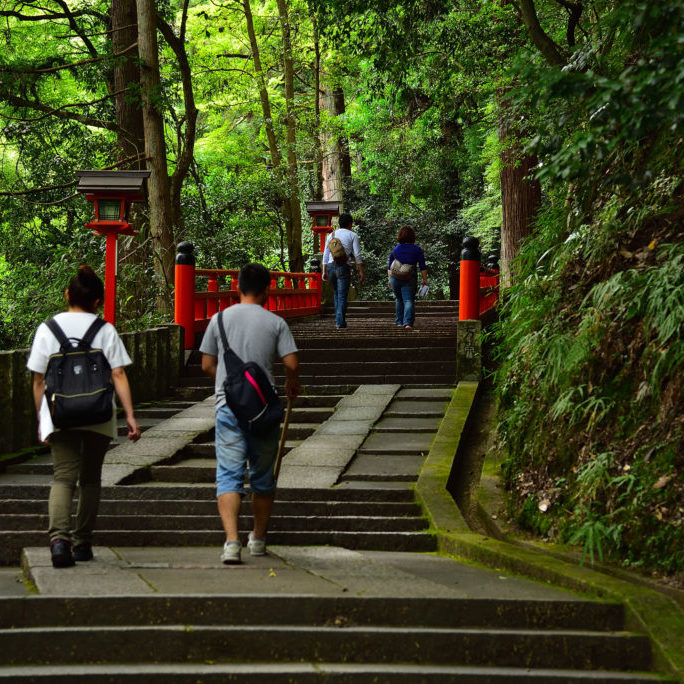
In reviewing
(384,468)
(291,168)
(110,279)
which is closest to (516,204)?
(110,279)

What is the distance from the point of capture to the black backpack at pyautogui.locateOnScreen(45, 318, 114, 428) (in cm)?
567

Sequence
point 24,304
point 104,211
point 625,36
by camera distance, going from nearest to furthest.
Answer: point 625,36 → point 104,211 → point 24,304

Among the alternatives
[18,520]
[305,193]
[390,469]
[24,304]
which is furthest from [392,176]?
[18,520]

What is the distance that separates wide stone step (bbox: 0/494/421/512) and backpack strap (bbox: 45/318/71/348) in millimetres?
1958

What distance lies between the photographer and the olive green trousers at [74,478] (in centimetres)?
571

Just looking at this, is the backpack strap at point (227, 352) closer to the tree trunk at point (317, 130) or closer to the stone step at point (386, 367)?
the stone step at point (386, 367)

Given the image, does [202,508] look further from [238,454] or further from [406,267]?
[406,267]

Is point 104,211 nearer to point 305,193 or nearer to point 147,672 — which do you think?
point 147,672

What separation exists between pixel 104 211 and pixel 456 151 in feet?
54.5

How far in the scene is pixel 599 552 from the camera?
19.2 ft

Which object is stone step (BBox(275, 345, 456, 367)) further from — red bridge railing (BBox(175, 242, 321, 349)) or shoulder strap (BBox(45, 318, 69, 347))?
shoulder strap (BBox(45, 318, 69, 347))

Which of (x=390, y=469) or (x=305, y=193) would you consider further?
(x=305, y=193)

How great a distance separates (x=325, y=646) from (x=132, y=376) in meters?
7.05

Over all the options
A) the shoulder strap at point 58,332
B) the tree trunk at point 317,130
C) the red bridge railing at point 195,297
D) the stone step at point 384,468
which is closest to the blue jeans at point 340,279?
the red bridge railing at point 195,297
